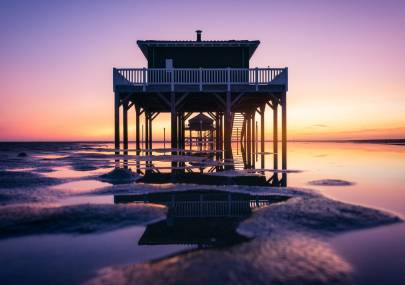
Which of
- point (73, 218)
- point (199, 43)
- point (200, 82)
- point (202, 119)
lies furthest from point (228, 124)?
point (73, 218)

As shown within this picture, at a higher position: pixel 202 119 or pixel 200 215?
pixel 202 119

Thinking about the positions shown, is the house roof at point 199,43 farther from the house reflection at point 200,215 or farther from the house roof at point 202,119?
the house reflection at point 200,215

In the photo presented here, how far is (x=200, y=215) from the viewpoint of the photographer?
549 cm

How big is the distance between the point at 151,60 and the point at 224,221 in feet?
57.1

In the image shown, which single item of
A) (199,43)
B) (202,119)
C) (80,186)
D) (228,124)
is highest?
(199,43)

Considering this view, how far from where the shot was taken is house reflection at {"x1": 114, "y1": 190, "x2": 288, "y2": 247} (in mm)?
4133

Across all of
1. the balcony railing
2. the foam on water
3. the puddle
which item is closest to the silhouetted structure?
the balcony railing

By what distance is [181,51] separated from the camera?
20.9 meters

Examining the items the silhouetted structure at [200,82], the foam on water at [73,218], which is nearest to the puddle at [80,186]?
the foam on water at [73,218]

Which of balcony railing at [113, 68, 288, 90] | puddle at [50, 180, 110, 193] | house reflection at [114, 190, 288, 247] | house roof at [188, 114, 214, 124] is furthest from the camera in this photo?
house roof at [188, 114, 214, 124]

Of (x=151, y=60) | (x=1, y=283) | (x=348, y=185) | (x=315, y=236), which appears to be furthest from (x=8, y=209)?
(x=151, y=60)

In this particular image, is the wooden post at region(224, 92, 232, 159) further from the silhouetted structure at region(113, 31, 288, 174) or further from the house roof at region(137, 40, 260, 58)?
the house roof at region(137, 40, 260, 58)

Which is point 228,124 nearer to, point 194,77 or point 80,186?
point 194,77

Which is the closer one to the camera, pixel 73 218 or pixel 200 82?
pixel 73 218
